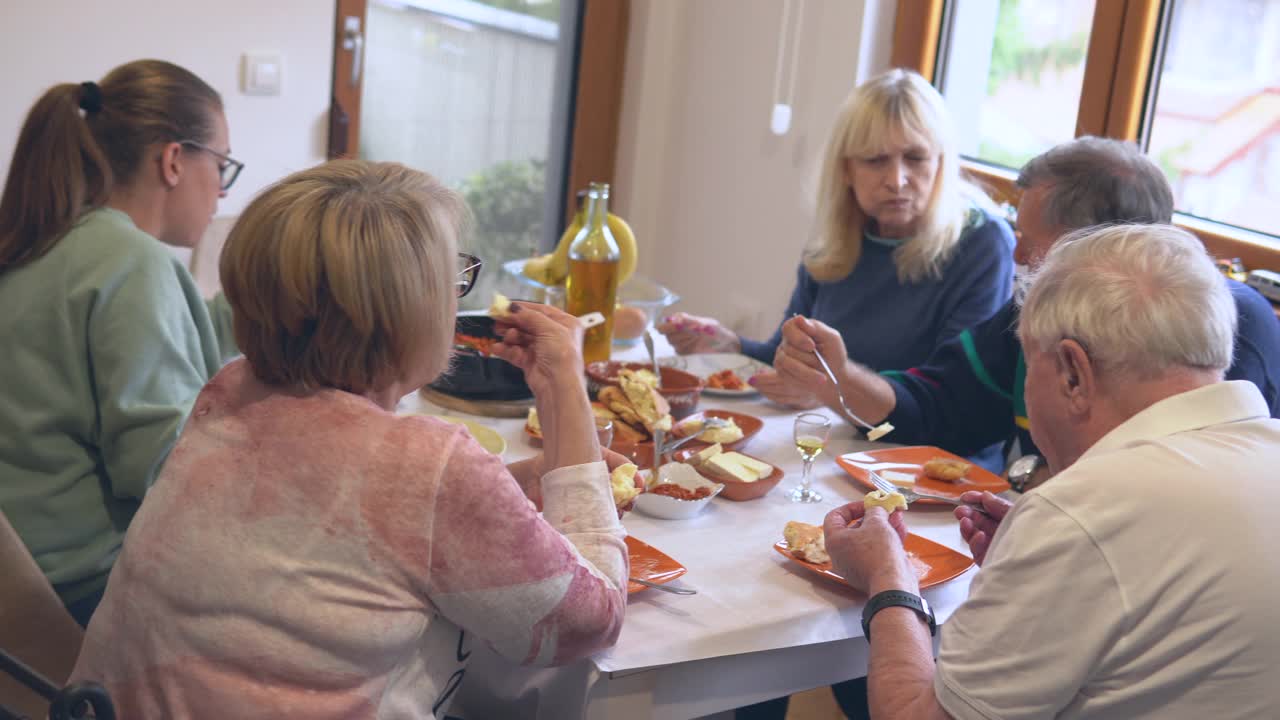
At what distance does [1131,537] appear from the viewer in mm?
1054

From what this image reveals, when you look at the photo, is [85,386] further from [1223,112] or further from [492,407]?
[1223,112]

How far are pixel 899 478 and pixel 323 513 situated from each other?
1030 mm

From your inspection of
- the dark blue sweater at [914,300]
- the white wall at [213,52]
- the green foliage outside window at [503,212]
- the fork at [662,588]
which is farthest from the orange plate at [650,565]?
the green foliage outside window at [503,212]

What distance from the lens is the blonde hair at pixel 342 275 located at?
104cm

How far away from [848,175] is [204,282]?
1660 mm

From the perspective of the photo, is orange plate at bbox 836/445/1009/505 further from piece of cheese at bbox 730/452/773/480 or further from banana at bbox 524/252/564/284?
banana at bbox 524/252/564/284

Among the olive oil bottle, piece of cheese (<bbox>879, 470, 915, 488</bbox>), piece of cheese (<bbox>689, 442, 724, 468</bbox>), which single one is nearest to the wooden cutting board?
the olive oil bottle

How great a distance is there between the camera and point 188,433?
1117 mm

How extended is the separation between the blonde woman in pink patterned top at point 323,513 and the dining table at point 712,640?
191 mm

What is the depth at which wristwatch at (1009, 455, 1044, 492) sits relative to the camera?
179 cm

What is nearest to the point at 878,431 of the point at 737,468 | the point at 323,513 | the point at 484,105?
the point at 737,468

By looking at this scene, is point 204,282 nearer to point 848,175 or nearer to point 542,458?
point 848,175

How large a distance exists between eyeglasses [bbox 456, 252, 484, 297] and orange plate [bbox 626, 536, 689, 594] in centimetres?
37

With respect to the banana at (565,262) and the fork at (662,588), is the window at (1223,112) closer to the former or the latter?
the banana at (565,262)
